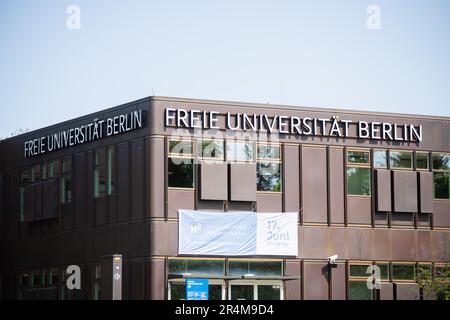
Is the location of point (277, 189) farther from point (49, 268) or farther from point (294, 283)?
point (49, 268)

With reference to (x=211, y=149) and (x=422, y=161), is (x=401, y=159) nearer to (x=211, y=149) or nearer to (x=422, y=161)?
(x=422, y=161)

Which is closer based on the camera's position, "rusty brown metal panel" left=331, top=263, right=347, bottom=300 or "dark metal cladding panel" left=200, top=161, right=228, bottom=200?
"dark metal cladding panel" left=200, top=161, right=228, bottom=200

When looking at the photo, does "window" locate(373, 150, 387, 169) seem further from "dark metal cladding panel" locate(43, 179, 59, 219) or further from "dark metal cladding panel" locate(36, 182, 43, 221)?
"dark metal cladding panel" locate(36, 182, 43, 221)

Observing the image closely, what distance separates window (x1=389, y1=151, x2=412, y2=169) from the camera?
4378 centimetres

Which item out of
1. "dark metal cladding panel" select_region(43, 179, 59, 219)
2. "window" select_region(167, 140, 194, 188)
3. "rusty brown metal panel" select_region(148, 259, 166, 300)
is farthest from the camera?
"dark metal cladding panel" select_region(43, 179, 59, 219)

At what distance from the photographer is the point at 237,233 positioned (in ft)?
132

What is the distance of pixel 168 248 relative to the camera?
39500 millimetres

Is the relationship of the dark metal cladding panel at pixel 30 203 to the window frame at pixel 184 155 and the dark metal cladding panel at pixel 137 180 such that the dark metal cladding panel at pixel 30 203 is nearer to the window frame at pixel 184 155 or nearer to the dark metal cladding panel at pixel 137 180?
the dark metal cladding panel at pixel 137 180

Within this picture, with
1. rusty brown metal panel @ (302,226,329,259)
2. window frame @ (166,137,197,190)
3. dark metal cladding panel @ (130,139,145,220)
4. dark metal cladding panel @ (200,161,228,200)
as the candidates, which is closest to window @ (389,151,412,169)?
rusty brown metal panel @ (302,226,329,259)

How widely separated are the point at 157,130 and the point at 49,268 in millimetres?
10071

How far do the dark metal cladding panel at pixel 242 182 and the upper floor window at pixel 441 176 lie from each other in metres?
8.95

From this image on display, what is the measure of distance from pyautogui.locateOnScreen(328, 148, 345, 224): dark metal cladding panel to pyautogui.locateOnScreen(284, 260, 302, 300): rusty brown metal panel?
8.52ft
